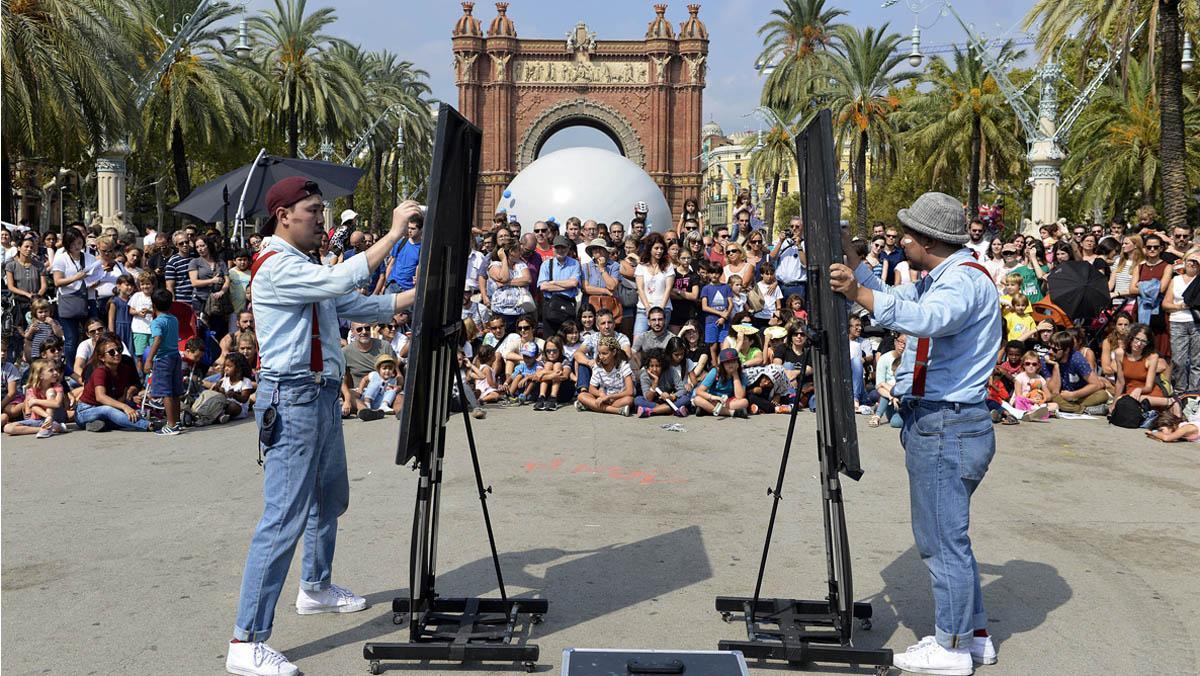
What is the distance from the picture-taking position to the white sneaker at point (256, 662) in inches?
180

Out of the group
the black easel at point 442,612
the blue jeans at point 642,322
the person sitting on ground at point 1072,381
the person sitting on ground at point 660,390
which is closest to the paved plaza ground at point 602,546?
the black easel at point 442,612

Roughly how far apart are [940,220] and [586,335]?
8806 millimetres

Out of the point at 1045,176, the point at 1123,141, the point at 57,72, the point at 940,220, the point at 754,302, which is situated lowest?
the point at 754,302

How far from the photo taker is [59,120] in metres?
18.5

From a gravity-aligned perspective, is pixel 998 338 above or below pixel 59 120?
below

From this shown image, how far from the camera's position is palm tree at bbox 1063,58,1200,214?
32562 millimetres

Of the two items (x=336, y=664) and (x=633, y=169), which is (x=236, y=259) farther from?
(x=633, y=169)

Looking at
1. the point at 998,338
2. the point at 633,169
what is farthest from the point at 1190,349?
the point at 633,169

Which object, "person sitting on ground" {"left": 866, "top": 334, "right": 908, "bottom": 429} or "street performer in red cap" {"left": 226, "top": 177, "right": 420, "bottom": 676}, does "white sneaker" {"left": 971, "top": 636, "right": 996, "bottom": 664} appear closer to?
"street performer in red cap" {"left": 226, "top": 177, "right": 420, "bottom": 676}

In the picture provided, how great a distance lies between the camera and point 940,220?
4680 mm

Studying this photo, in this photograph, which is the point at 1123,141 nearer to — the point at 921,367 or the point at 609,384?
the point at 609,384

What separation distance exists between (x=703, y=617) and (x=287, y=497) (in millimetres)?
2069

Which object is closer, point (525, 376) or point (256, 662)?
point (256, 662)

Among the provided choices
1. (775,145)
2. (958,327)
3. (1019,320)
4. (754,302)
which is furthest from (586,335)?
(775,145)
